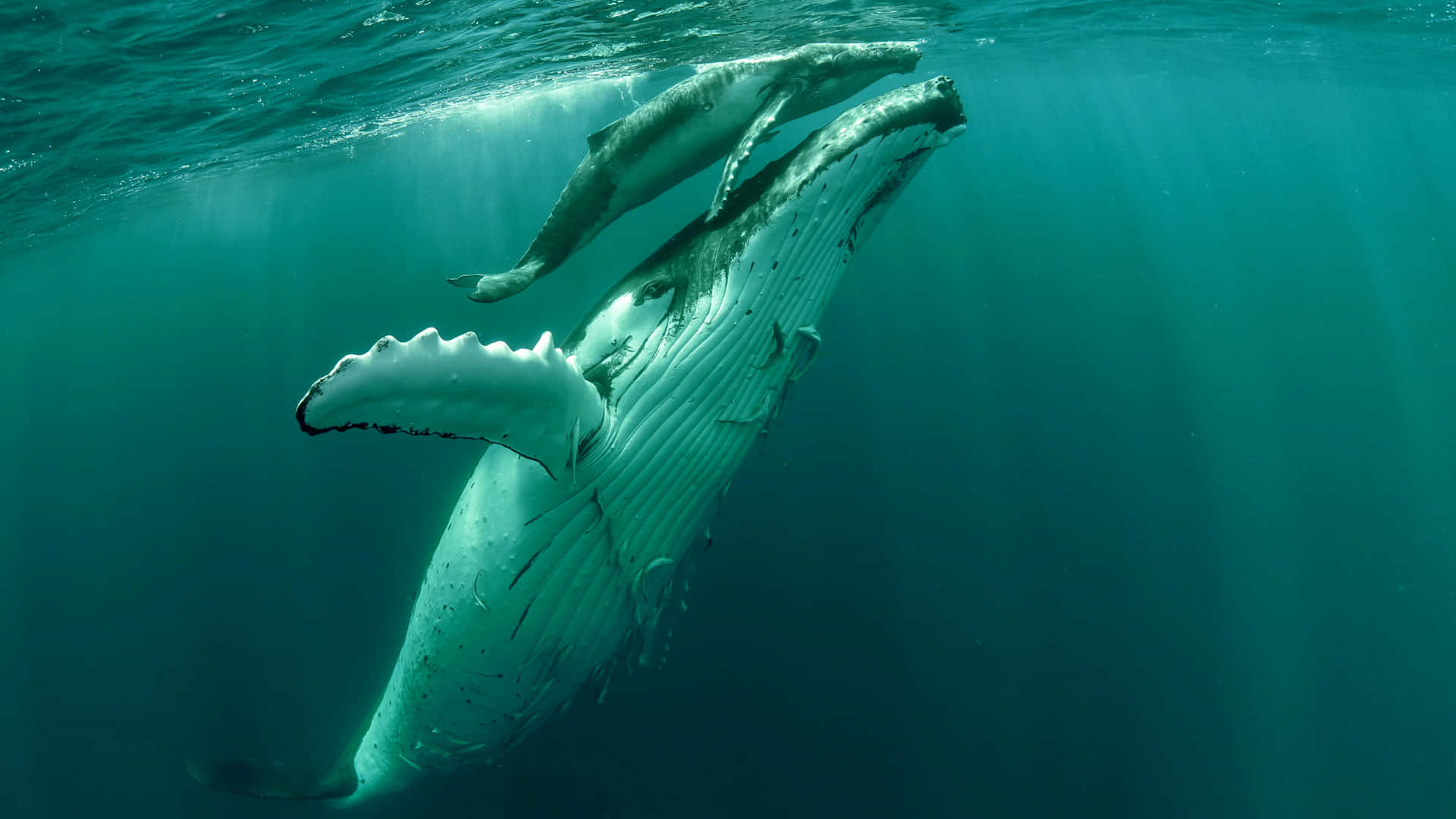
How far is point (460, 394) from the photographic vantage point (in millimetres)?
1970

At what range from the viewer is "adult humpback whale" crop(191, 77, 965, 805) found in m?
2.92

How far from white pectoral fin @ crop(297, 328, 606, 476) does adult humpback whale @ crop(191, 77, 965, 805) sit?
0.34ft

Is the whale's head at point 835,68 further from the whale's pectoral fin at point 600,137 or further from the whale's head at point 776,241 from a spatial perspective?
the whale's pectoral fin at point 600,137

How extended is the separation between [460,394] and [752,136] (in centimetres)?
205

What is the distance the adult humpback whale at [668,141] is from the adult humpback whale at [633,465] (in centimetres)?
28

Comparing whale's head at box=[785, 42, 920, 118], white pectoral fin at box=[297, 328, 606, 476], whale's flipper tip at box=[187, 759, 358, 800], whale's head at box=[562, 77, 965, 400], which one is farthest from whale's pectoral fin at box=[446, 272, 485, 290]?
whale's flipper tip at box=[187, 759, 358, 800]

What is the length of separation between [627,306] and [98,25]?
31.6 ft

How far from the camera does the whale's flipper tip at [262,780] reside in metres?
3.59

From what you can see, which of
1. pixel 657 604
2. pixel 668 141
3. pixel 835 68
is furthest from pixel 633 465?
pixel 835 68

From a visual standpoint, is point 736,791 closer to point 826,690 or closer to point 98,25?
point 826,690

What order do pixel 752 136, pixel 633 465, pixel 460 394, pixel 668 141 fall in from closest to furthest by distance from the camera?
pixel 460 394
pixel 633 465
pixel 752 136
pixel 668 141

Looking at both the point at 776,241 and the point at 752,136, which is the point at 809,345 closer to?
the point at 776,241

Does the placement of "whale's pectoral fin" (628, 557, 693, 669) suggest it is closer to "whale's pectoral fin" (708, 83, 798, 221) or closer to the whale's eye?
the whale's eye

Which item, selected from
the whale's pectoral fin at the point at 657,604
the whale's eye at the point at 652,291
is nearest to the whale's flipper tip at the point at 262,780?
the whale's pectoral fin at the point at 657,604
